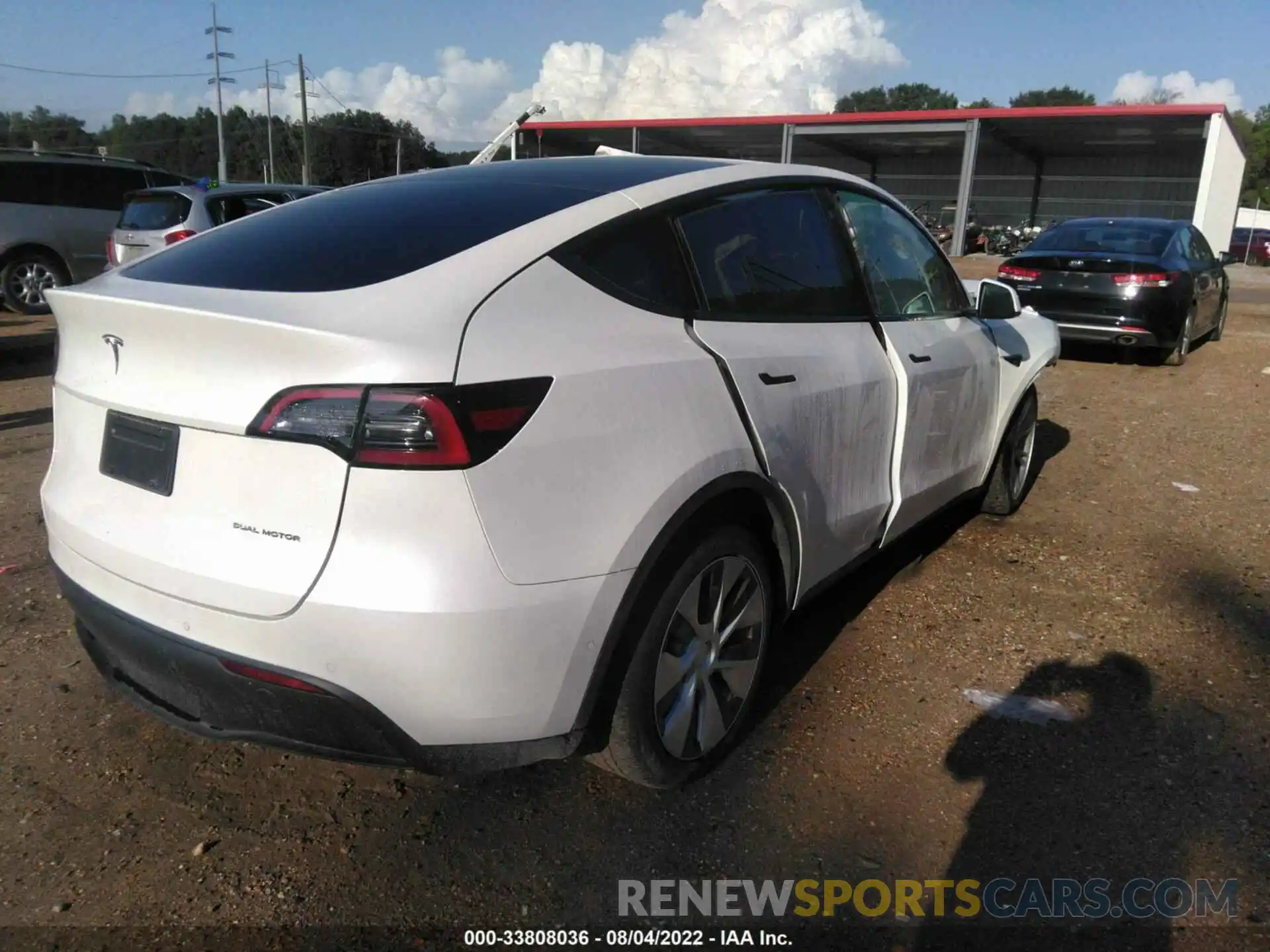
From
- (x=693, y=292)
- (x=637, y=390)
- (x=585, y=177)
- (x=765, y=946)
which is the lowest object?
(x=765, y=946)

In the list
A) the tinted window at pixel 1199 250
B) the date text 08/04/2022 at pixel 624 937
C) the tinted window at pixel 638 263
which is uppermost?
the tinted window at pixel 1199 250

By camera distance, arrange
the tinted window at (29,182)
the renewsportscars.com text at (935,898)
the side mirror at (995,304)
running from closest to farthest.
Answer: the renewsportscars.com text at (935,898) < the side mirror at (995,304) < the tinted window at (29,182)

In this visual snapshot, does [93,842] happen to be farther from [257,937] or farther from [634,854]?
[634,854]

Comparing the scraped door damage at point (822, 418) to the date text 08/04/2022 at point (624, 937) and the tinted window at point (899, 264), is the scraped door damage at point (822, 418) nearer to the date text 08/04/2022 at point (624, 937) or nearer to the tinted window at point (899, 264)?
the tinted window at point (899, 264)

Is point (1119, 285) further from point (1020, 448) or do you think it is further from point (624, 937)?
point (624, 937)

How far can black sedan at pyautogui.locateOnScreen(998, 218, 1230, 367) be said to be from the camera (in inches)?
370

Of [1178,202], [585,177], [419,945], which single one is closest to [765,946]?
[419,945]

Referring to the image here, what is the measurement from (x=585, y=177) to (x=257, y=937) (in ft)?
7.03

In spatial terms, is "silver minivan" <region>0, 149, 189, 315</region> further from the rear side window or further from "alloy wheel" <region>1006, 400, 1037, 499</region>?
"alloy wheel" <region>1006, 400, 1037, 499</region>

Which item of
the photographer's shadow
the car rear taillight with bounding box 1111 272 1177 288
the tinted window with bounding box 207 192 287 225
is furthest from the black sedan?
the tinted window with bounding box 207 192 287 225

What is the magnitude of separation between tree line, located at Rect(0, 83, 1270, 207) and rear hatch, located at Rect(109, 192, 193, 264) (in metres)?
63.5

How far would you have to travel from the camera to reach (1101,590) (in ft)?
13.7

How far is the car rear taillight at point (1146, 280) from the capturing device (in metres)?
9.36

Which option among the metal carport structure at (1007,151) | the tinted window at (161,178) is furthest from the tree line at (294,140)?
the tinted window at (161,178)
